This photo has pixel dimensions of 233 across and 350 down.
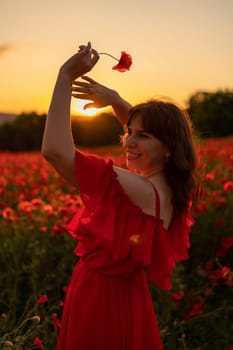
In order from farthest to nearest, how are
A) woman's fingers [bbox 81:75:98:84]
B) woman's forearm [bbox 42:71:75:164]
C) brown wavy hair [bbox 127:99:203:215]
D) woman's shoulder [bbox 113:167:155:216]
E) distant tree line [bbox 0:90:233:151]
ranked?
distant tree line [bbox 0:90:233:151] → woman's fingers [bbox 81:75:98:84] → brown wavy hair [bbox 127:99:203:215] → woman's shoulder [bbox 113:167:155:216] → woman's forearm [bbox 42:71:75:164]

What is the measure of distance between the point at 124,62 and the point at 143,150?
12.5 inches

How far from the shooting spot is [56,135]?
1.73m

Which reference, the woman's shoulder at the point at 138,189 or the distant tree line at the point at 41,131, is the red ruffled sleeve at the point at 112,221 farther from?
the distant tree line at the point at 41,131

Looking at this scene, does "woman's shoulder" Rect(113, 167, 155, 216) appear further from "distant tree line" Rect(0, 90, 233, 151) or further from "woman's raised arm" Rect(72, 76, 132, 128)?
"distant tree line" Rect(0, 90, 233, 151)

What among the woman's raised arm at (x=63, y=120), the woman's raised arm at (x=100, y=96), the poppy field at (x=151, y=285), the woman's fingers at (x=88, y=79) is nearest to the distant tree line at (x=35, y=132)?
the poppy field at (x=151, y=285)

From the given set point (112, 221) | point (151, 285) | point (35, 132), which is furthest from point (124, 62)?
point (35, 132)

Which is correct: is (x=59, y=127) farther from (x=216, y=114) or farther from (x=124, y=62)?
(x=216, y=114)

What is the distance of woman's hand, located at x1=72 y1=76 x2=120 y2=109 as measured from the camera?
2.05m

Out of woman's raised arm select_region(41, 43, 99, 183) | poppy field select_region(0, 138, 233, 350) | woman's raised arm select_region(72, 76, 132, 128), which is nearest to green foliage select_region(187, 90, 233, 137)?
poppy field select_region(0, 138, 233, 350)

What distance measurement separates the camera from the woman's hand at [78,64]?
1.77 m

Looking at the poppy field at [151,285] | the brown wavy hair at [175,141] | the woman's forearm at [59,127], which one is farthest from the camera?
the poppy field at [151,285]

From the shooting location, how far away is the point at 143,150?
198 centimetres

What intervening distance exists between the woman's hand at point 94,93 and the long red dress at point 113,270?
36cm

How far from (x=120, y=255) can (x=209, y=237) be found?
2.44 m
